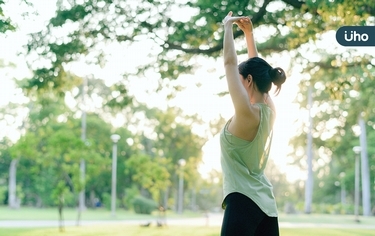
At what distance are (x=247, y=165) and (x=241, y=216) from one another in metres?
0.23

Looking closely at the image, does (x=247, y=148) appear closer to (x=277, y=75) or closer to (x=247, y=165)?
(x=247, y=165)

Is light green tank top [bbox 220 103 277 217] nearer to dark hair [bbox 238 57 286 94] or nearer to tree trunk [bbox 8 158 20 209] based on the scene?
dark hair [bbox 238 57 286 94]

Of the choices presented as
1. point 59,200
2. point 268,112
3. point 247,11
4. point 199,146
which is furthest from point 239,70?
point 199,146

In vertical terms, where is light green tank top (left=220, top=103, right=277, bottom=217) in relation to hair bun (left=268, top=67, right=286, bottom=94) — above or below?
below

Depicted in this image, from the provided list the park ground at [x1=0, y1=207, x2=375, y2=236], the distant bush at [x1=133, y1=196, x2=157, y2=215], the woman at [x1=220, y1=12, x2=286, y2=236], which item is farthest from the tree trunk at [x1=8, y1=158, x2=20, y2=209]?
the woman at [x1=220, y1=12, x2=286, y2=236]

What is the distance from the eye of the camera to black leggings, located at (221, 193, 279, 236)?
2611mm

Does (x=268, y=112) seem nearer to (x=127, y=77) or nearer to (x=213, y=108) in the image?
(x=127, y=77)

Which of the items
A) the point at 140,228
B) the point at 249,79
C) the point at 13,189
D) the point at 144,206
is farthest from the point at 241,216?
the point at 13,189

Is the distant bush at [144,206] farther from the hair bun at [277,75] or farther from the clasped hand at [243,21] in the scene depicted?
the hair bun at [277,75]

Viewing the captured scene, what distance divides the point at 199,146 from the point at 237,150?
33.0 metres

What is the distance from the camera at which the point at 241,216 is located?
2.64 m

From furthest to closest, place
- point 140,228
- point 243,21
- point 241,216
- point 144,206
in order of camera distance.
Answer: point 144,206
point 140,228
point 243,21
point 241,216

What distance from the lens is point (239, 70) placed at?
9.22 ft

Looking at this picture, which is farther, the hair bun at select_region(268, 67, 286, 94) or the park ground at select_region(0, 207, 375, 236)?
the park ground at select_region(0, 207, 375, 236)
